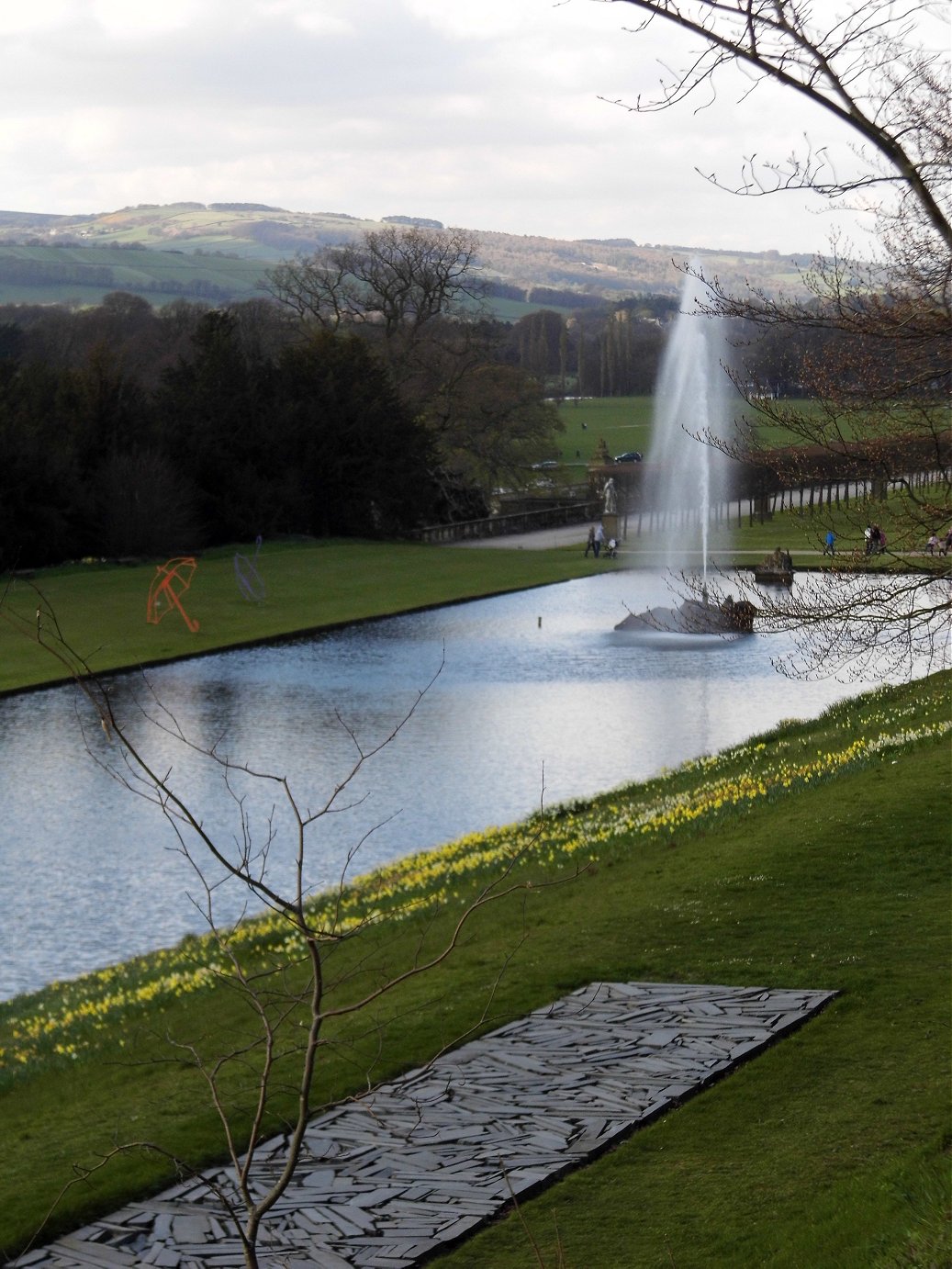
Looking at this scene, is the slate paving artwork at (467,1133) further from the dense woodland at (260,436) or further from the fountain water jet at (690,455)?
the dense woodland at (260,436)

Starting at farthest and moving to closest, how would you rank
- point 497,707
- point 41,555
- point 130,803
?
point 41,555, point 497,707, point 130,803

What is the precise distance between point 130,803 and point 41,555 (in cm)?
3158

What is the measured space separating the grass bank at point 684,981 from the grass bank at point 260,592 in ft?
56.2

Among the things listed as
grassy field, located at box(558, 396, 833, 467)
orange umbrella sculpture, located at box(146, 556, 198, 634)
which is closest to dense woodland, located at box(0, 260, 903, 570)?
orange umbrella sculpture, located at box(146, 556, 198, 634)

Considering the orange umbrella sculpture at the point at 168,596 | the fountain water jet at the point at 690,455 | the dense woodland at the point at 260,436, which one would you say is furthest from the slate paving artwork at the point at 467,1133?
the dense woodland at the point at 260,436

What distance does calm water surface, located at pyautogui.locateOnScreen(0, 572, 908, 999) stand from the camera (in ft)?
52.4

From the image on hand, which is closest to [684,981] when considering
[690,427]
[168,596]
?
[168,596]

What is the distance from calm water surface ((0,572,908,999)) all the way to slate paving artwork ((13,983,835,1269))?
12.8 ft

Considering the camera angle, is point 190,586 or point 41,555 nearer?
point 190,586

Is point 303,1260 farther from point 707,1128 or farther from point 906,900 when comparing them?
point 906,900

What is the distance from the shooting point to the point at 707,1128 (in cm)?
743

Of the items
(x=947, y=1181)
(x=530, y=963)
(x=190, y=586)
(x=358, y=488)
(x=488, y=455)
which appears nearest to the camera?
(x=947, y=1181)

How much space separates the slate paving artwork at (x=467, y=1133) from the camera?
6.49 metres

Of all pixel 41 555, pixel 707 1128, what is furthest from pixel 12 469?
pixel 707 1128
